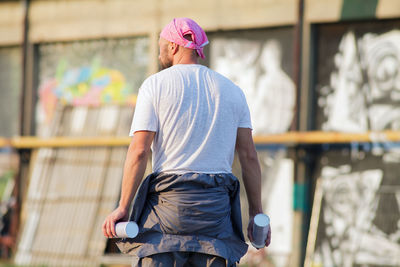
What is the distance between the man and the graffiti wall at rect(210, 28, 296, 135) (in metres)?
6.45

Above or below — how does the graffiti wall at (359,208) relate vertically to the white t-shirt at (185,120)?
below

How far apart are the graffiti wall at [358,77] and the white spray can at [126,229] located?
6.55 m

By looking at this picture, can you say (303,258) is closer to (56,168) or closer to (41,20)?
(56,168)

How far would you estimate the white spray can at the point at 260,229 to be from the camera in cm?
411

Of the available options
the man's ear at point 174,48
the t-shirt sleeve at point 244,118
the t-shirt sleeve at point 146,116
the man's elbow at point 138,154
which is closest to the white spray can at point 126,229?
the man's elbow at point 138,154

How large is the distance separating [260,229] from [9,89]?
9203 mm

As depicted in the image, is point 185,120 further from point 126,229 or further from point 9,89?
point 9,89

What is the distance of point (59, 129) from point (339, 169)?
13.6 feet

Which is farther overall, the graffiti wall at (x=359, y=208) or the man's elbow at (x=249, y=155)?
the graffiti wall at (x=359, y=208)

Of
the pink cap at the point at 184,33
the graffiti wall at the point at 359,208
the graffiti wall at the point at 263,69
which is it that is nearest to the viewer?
the pink cap at the point at 184,33

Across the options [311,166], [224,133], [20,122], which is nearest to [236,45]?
[311,166]

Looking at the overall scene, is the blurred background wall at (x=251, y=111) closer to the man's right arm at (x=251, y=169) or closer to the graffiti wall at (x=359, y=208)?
the graffiti wall at (x=359, y=208)

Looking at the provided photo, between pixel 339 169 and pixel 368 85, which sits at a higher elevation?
pixel 368 85

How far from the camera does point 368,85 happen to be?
10039mm
